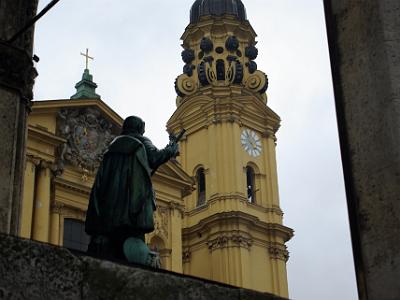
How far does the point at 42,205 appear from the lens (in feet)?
72.9

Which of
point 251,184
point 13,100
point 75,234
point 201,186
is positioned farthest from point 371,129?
point 201,186

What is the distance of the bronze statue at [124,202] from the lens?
592cm

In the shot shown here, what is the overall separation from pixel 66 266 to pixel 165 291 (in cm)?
55

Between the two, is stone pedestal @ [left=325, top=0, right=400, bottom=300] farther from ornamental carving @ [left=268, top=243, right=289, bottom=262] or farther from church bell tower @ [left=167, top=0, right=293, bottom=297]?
ornamental carving @ [left=268, top=243, right=289, bottom=262]

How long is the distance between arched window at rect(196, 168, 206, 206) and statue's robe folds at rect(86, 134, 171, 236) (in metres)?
25.2

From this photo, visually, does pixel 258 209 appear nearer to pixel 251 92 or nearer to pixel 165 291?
pixel 251 92

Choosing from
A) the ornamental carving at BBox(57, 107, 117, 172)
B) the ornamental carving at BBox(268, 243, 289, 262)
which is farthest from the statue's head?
the ornamental carving at BBox(268, 243, 289, 262)

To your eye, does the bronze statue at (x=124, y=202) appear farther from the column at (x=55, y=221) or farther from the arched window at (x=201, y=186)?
the arched window at (x=201, y=186)

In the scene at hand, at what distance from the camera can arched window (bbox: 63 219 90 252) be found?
74.3 ft

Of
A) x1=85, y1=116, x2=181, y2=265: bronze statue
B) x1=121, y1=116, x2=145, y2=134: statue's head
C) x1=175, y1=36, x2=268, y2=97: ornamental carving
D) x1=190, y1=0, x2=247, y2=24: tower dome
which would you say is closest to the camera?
x1=85, y1=116, x2=181, y2=265: bronze statue

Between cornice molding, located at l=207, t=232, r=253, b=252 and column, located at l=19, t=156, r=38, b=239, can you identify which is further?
cornice molding, located at l=207, t=232, r=253, b=252

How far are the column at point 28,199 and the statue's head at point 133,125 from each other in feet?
48.7

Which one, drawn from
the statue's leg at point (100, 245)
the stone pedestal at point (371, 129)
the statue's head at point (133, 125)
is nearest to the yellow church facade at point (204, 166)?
the statue's head at point (133, 125)

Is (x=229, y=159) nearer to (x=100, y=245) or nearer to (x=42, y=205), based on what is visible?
(x=42, y=205)
